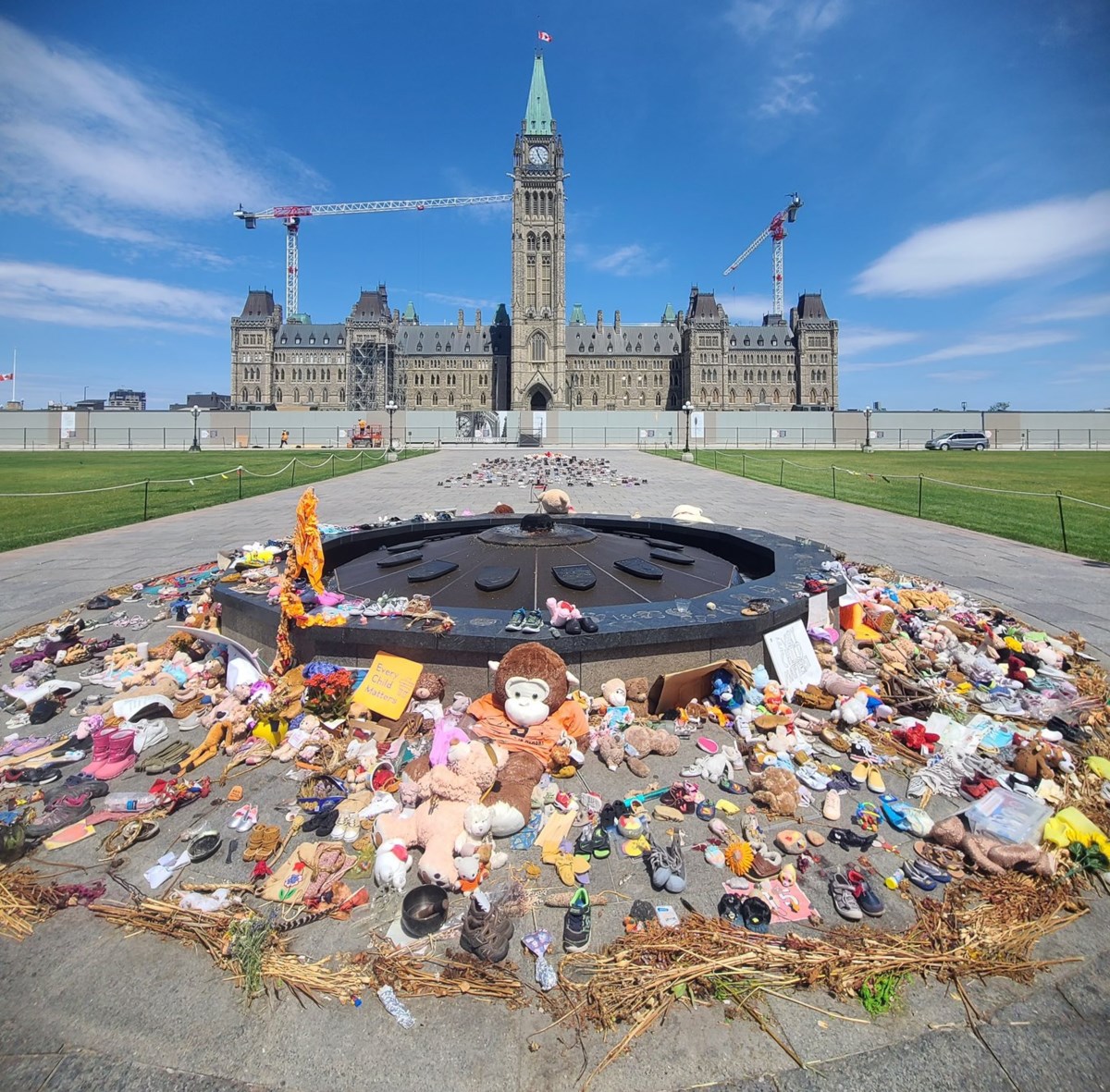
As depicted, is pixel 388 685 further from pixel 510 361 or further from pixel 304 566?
pixel 510 361

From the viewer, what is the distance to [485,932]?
2.40 metres

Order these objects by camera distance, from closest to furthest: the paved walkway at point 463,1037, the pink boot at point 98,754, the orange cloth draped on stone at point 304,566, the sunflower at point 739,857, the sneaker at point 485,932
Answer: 1. the paved walkway at point 463,1037
2. the sneaker at point 485,932
3. the sunflower at point 739,857
4. the pink boot at point 98,754
5. the orange cloth draped on stone at point 304,566

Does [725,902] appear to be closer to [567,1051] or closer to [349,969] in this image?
[567,1051]

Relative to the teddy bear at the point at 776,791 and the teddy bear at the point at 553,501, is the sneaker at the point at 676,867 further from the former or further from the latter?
Result: the teddy bear at the point at 553,501

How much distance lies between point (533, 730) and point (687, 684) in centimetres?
128

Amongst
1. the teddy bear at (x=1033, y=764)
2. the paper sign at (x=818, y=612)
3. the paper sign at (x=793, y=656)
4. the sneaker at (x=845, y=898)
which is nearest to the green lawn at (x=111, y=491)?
the paper sign at (x=793, y=656)

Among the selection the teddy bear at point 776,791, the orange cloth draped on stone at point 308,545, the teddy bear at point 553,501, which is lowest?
the teddy bear at point 776,791

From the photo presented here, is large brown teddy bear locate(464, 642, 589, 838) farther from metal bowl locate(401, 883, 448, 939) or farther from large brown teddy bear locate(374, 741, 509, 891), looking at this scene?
metal bowl locate(401, 883, 448, 939)

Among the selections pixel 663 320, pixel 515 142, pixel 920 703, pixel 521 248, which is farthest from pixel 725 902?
pixel 663 320

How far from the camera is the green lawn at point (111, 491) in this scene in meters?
13.5

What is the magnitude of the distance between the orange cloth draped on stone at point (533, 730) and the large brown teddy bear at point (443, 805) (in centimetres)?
13

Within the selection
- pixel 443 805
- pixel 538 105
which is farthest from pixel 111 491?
pixel 538 105

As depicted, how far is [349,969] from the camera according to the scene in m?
2.30

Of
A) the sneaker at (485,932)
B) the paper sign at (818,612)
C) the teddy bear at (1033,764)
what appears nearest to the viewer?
the sneaker at (485,932)
